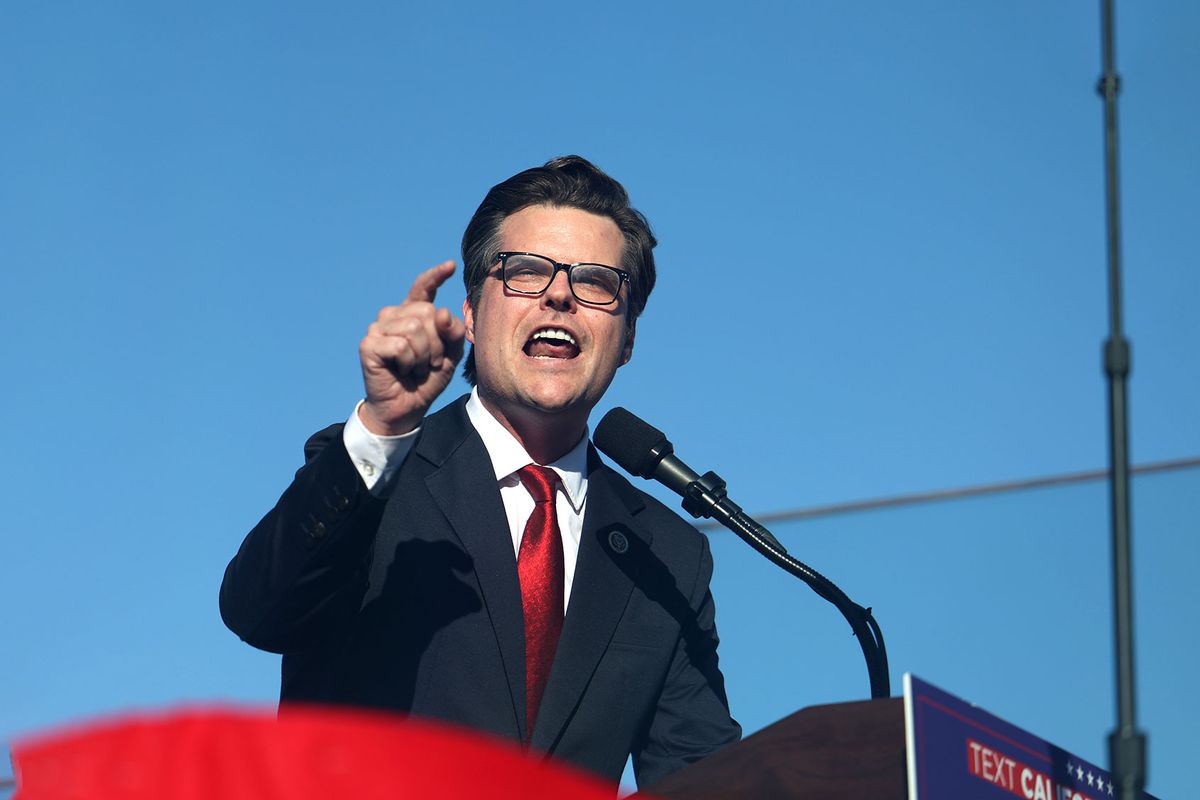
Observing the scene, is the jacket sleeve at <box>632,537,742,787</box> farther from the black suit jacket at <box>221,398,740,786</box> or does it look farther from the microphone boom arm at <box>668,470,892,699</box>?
the microphone boom arm at <box>668,470,892,699</box>

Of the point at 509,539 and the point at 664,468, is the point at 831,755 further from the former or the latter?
the point at 509,539

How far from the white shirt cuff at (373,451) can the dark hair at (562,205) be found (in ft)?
3.07

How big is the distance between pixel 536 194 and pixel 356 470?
115 centimetres

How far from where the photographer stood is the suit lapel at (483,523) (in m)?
2.57

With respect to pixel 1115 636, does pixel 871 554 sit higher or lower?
higher

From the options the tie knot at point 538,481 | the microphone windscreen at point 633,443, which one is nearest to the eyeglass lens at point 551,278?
the tie knot at point 538,481

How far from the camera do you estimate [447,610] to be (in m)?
2.59

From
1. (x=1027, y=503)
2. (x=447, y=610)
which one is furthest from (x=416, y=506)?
(x=1027, y=503)

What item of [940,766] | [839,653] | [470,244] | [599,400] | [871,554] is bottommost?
[940,766]

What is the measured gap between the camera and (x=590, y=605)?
2.72m

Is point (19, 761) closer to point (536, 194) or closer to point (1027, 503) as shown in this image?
point (1027, 503)

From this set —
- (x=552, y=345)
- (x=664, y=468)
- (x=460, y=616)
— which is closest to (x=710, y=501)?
(x=664, y=468)

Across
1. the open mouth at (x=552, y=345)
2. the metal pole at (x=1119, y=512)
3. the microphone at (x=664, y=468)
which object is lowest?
the metal pole at (x=1119, y=512)

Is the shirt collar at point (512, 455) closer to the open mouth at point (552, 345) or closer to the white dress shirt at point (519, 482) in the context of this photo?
the white dress shirt at point (519, 482)
